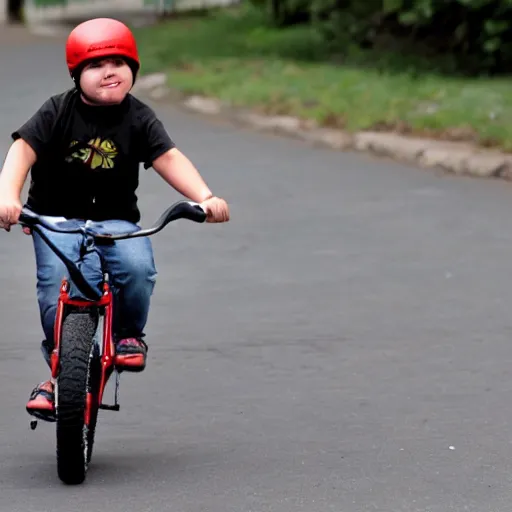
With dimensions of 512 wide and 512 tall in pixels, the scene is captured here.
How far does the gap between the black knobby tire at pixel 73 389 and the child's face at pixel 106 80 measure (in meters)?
0.69

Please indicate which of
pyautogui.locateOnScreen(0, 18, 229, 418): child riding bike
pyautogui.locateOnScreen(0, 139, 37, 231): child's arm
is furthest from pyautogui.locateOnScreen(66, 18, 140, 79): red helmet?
pyautogui.locateOnScreen(0, 139, 37, 231): child's arm

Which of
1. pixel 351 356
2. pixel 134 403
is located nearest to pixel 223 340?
pixel 351 356

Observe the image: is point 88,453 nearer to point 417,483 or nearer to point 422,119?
point 417,483

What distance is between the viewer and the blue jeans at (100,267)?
5379 mm

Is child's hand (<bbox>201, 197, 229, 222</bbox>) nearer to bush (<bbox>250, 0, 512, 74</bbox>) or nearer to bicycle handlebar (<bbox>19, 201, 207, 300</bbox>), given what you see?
bicycle handlebar (<bbox>19, 201, 207, 300</bbox>)

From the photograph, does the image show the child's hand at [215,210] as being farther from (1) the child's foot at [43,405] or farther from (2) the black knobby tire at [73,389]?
(1) the child's foot at [43,405]

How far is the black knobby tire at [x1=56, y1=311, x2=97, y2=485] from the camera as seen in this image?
5086 mm

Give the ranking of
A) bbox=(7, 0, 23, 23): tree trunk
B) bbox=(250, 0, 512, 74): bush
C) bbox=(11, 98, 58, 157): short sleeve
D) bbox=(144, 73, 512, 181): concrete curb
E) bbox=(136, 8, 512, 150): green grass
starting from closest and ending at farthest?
bbox=(11, 98, 58, 157): short sleeve → bbox=(144, 73, 512, 181): concrete curb → bbox=(136, 8, 512, 150): green grass → bbox=(250, 0, 512, 74): bush → bbox=(7, 0, 23, 23): tree trunk

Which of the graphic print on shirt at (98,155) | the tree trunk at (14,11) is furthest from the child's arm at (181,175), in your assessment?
the tree trunk at (14,11)

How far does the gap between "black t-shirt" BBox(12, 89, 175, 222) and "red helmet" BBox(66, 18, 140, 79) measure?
0.18 m

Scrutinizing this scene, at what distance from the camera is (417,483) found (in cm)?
545

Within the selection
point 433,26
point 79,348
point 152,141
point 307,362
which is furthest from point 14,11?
point 79,348

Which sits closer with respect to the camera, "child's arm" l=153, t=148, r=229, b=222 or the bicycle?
the bicycle

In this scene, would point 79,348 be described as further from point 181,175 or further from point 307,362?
point 307,362
